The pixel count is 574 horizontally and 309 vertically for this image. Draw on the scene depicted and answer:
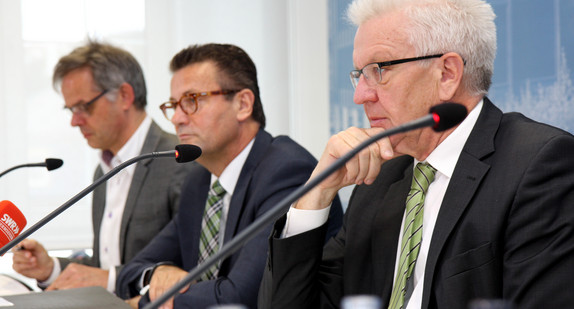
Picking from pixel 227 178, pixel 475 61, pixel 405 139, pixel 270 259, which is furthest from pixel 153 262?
pixel 475 61

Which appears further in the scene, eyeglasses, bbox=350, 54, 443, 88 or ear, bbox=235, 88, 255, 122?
ear, bbox=235, 88, 255, 122

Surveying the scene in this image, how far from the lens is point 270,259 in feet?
5.51

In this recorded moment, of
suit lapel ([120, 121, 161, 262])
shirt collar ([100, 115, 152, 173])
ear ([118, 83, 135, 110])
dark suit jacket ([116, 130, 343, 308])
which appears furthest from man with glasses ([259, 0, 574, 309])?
ear ([118, 83, 135, 110])

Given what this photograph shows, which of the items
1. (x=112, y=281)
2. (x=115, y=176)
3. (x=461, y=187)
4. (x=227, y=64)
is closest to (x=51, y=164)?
(x=112, y=281)

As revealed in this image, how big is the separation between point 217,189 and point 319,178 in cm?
138

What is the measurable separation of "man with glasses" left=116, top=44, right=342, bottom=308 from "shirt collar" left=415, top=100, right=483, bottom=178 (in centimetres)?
69

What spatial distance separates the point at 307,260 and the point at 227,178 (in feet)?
2.58

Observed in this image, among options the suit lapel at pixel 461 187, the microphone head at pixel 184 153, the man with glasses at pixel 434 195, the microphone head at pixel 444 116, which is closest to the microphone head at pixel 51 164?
the microphone head at pixel 184 153

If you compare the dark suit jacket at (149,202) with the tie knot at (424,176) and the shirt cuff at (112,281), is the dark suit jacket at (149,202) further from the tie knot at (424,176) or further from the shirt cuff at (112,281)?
the tie knot at (424,176)

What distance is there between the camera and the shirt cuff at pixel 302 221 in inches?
66.2

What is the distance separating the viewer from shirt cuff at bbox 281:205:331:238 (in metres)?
1.68

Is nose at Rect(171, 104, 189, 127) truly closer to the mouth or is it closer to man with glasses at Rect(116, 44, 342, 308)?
man with glasses at Rect(116, 44, 342, 308)

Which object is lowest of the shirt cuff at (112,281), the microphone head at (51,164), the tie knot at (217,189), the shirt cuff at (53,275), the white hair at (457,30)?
the shirt cuff at (53,275)

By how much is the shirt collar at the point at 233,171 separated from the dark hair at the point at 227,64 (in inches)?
5.8
